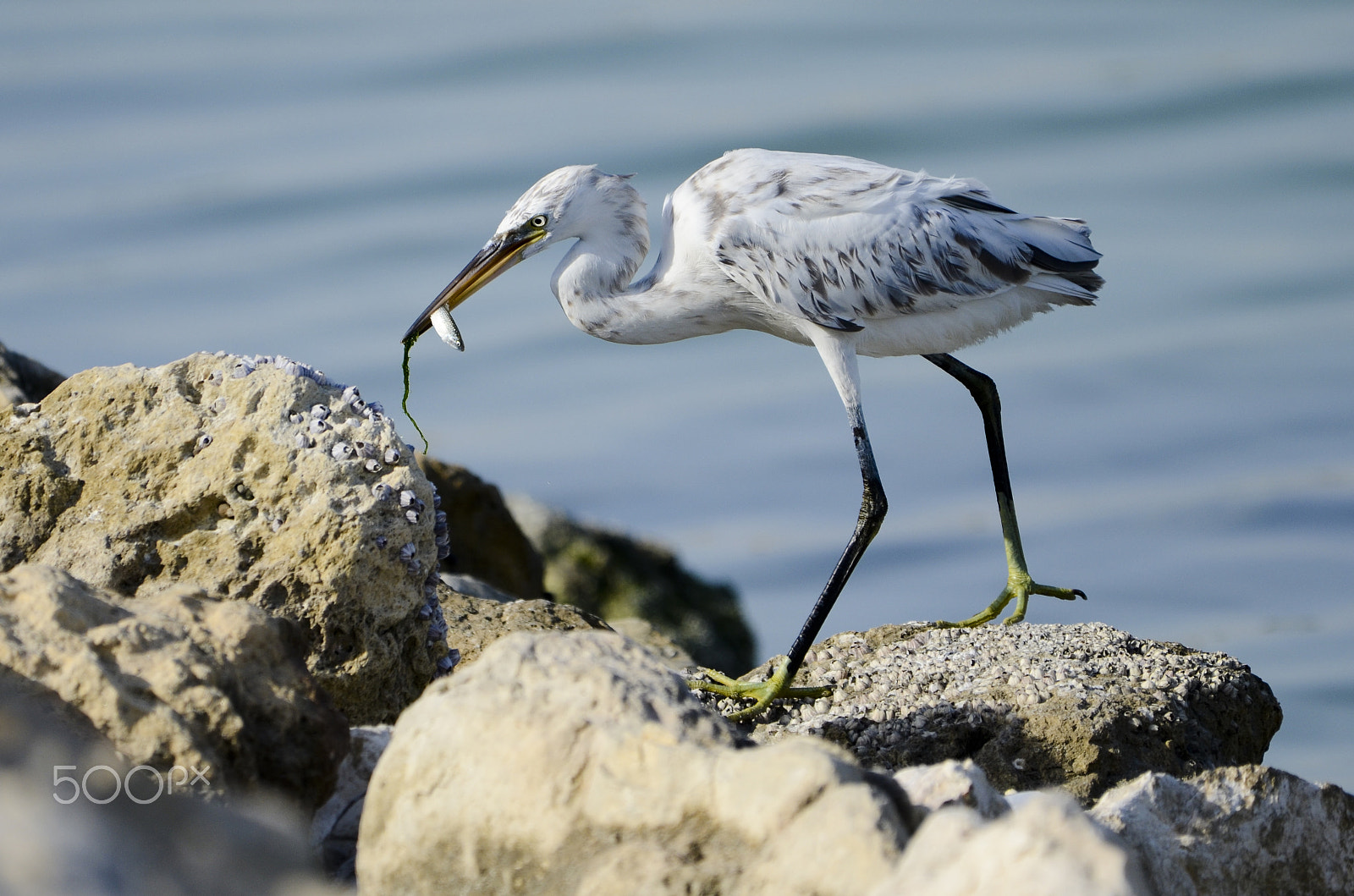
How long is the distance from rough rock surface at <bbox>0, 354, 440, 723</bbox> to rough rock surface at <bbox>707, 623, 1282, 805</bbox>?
1402 mm

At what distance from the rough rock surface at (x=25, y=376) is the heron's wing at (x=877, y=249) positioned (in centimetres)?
284

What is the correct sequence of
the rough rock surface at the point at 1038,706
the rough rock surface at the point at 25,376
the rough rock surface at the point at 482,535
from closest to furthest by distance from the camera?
the rough rock surface at the point at 1038,706, the rough rock surface at the point at 25,376, the rough rock surface at the point at 482,535

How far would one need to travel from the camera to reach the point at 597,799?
7.83ft

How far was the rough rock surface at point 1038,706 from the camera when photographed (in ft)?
13.2

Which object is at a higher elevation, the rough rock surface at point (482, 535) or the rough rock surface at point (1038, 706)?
the rough rock surface at point (1038, 706)

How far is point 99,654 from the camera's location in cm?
276

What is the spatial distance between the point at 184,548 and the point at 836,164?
9.78 ft

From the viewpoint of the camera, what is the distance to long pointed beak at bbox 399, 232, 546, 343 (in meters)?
5.53

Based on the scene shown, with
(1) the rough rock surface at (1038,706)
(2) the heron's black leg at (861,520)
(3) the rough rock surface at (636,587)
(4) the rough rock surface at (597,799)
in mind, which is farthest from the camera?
(3) the rough rock surface at (636,587)

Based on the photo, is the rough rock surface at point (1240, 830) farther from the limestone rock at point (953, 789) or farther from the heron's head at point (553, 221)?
the heron's head at point (553, 221)

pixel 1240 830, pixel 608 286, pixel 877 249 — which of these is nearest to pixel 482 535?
pixel 608 286

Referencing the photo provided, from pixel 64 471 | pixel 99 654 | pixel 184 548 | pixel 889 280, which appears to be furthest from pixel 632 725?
pixel 889 280

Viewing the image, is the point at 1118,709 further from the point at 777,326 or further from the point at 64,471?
the point at 64,471

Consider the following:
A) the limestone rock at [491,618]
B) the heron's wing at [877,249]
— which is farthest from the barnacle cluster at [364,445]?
the heron's wing at [877,249]
